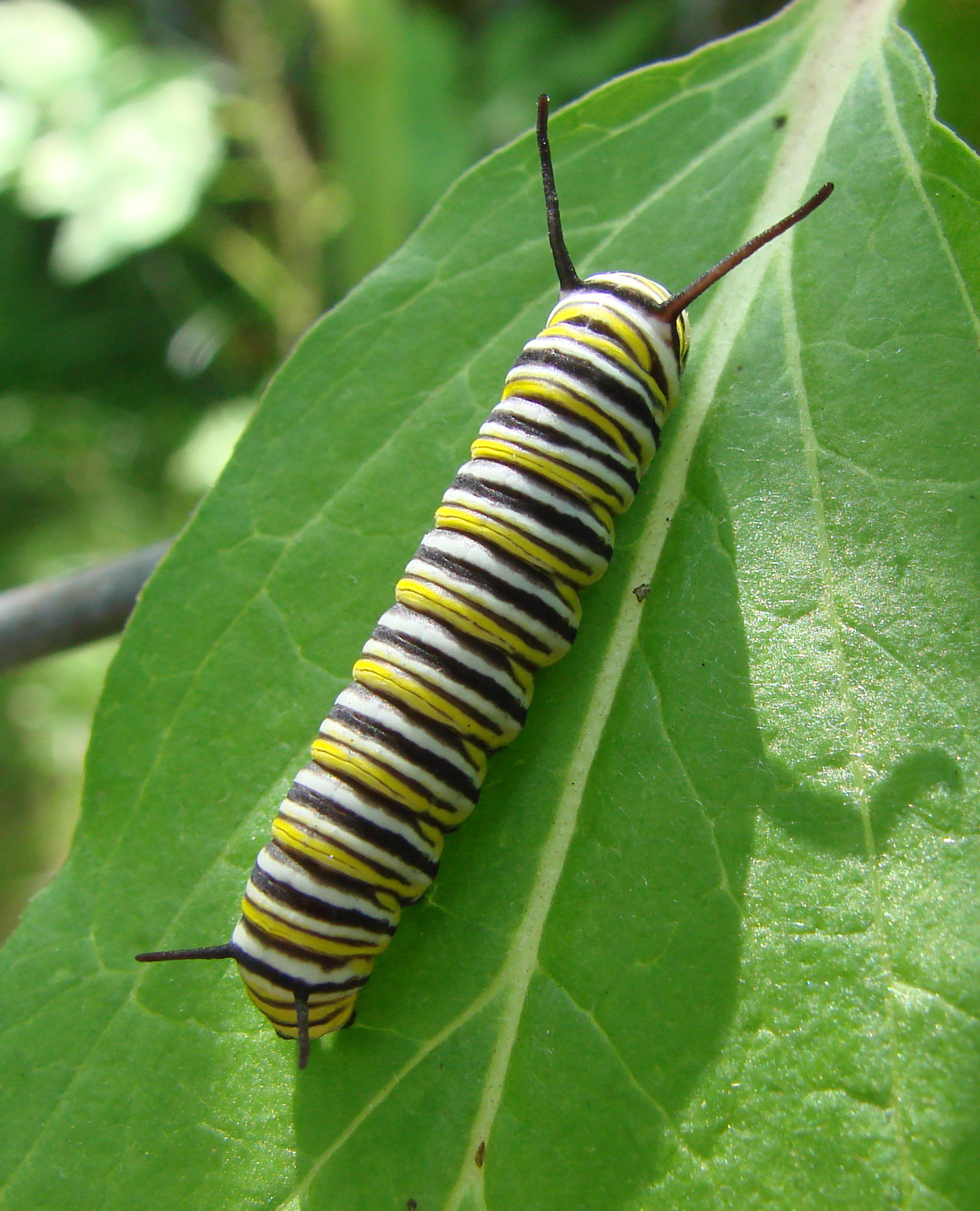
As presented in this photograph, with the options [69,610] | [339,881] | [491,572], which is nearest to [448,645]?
[491,572]

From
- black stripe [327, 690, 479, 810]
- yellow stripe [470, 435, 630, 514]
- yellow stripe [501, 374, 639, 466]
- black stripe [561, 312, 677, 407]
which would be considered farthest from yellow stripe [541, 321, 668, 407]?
black stripe [327, 690, 479, 810]

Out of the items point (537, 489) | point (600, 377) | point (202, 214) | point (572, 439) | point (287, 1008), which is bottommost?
point (287, 1008)

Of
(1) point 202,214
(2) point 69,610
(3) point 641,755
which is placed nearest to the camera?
(3) point 641,755

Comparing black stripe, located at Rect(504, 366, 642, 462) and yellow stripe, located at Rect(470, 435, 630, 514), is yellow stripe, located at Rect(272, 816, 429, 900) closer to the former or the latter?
yellow stripe, located at Rect(470, 435, 630, 514)

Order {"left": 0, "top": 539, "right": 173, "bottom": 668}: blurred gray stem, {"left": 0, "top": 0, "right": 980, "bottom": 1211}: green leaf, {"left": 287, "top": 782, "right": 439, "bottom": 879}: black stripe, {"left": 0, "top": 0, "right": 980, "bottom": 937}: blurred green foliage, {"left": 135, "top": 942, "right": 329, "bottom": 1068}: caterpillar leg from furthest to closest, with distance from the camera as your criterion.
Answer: {"left": 0, "top": 0, "right": 980, "bottom": 937}: blurred green foliage → {"left": 0, "top": 539, "right": 173, "bottom": 668}: blurred gray stem → {"left": 287, "top": 782, "right": 439, "bottom": 879}: black stripe → {"left": 135, "top": 942, "right": 329, "bottom": 1068}: caterpillar leg → {"left": 0, "top": 0, "right": 980, "bottom": 1211}: green leaf

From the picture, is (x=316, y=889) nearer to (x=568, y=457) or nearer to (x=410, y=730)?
(x=410, y=730)

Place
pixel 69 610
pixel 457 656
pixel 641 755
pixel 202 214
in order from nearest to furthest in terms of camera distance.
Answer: pixel 641 755
pixel 457 656
pixel 69 610
pixel 202 214

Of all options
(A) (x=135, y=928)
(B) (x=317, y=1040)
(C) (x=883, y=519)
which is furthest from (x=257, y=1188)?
(C) (x=883, y=519)
